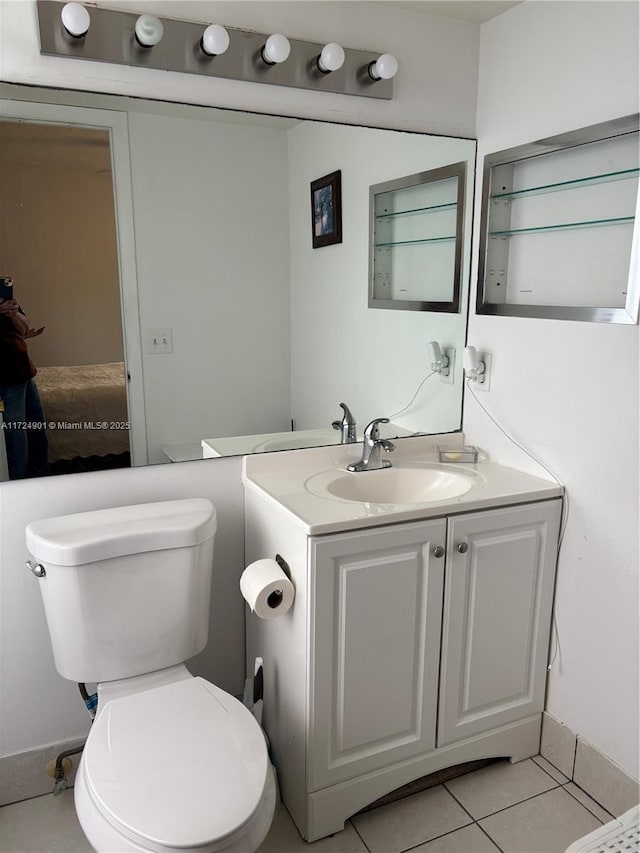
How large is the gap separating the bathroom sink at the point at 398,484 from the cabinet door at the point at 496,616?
0.61 ft

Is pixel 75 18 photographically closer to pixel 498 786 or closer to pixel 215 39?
pixel 215 39

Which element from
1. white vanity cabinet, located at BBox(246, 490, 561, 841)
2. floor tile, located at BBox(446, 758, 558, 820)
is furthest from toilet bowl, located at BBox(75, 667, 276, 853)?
floor tile, located at BBox(446, 758, 558, 820)

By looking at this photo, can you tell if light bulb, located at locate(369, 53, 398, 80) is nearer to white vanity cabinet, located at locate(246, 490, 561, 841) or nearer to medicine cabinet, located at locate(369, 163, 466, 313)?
medicine cabinet, located at locate(369, 163, 466, 313)

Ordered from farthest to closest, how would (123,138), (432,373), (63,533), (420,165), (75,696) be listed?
(432,373) → (420,165) → (75,696) → (123,138) → (63,533)

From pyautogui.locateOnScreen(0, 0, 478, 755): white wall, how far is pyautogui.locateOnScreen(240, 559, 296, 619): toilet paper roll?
1.14ft

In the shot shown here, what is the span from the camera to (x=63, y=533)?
1.57m

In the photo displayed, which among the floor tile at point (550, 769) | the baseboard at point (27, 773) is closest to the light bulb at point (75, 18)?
the baseboard at point (27, 773)

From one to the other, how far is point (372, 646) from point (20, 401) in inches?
43.0

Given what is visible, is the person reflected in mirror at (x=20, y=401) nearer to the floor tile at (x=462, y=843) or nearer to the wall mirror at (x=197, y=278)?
the wall mirror at (x=197, y=278)

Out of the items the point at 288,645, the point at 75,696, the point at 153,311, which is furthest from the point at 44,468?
the point at 288,645

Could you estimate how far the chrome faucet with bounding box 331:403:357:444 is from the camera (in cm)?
209

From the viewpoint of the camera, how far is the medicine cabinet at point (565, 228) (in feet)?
5.44

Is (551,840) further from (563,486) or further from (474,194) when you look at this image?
(474,194)

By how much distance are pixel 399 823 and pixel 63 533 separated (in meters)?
1.19
